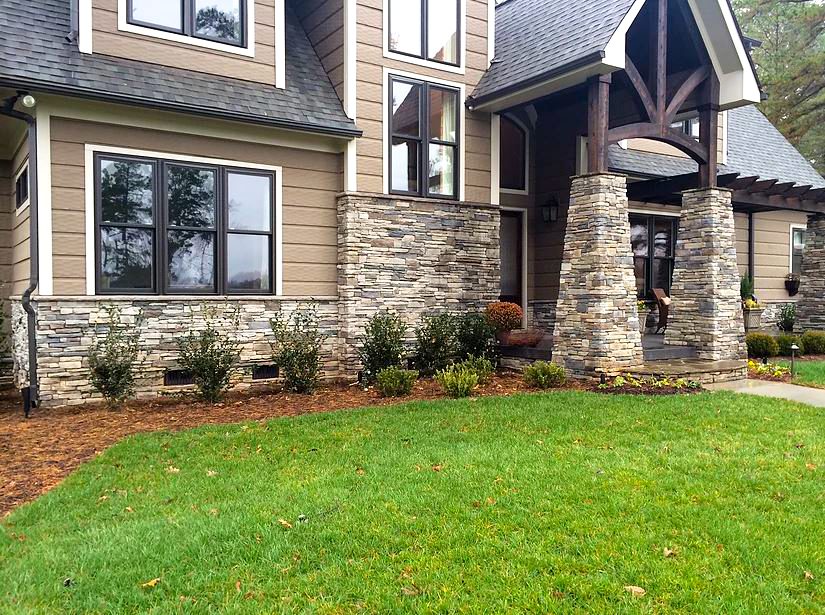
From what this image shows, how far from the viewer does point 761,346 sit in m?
11.4

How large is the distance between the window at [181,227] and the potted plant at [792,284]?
14482mm

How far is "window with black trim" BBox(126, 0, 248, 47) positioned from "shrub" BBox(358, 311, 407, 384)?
4.45 metres

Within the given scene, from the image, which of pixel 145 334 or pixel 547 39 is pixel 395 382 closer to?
pixel 145 334

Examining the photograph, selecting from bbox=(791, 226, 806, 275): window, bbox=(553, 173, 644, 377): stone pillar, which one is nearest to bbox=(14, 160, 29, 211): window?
bbox=(553, 173, 644, 377): stone pillar

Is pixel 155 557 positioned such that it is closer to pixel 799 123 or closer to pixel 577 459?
pixel 577 459

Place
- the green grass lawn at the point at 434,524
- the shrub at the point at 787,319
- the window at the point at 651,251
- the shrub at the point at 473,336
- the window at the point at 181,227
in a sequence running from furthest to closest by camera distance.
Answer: the shrub at the point at 787,319, the window at the point at 651,251, the shrub at the point at 473,336, the window at the point at 181,227, the green grass lawn at the point at 434,524

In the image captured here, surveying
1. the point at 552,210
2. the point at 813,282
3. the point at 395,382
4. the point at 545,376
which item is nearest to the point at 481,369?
the point at 545,376

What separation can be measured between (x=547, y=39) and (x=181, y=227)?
6.24m

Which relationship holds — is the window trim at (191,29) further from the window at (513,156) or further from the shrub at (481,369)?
the shrub at (481,369)

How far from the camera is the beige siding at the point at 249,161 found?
7.56m

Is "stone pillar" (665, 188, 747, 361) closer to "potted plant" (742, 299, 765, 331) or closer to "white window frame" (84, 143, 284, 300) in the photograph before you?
"potted plant" (742, 299, 765, 331)

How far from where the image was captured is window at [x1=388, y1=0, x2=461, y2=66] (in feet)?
32.5

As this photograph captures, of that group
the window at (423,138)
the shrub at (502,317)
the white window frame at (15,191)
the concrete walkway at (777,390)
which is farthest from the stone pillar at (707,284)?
the white window frame at (15,191)

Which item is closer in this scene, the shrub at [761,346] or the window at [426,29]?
the window at [426,29]
